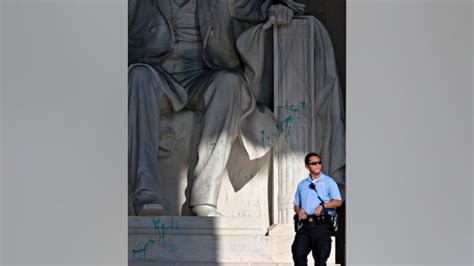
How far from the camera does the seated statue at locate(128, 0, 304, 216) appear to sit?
10.4m

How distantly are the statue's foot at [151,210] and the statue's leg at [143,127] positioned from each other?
125 millimetres

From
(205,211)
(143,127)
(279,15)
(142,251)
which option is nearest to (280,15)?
(279,15)

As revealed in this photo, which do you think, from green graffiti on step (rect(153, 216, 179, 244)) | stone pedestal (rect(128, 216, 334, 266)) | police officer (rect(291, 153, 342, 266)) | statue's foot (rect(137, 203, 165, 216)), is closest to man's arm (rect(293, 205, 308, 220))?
police officer (rect(291, 153, 342, 266))

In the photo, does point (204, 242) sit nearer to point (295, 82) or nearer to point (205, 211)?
point (205, 211)

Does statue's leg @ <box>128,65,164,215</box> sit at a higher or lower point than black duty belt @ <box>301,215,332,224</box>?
higher

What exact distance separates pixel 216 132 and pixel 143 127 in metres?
0.54

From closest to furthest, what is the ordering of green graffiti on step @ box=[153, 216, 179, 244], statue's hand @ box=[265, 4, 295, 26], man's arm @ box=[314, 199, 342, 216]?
man's arm @ box=[314, 199, 342, 216], green graffiti on step @ box=[153, 216, 179, 244], statue's hand @ box=[265, 4, 295, 26]

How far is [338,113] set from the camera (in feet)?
35.3

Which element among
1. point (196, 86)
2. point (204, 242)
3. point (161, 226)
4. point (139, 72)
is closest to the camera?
point (204, 242)

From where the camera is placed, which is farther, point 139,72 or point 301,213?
point 139,72

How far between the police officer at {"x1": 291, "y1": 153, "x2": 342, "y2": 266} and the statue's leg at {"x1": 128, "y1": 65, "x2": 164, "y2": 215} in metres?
2.39

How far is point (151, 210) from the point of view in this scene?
1018 cm

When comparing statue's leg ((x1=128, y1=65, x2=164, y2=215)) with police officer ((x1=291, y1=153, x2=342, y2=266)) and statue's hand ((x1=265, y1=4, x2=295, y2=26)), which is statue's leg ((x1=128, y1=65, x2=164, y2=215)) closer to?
statue's hand ((x1=265, y1=4, x2=295, y2=26))
